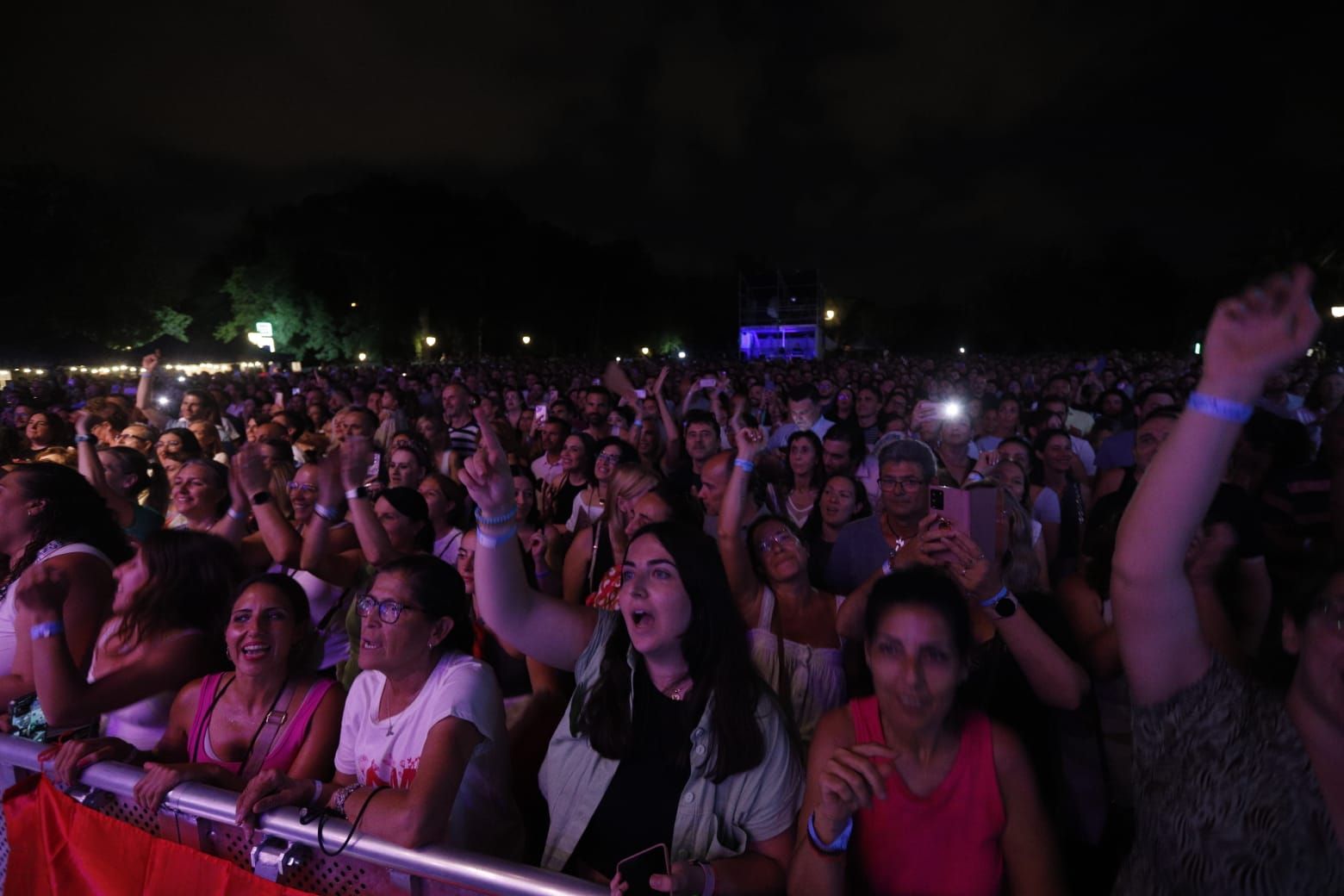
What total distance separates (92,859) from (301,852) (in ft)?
2.57

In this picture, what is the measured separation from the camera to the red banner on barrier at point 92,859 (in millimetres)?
2082

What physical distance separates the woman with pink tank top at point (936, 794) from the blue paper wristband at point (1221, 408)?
0.83 m

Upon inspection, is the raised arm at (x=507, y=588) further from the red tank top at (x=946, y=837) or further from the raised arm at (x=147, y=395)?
the raised arm at (x=147, y=395)

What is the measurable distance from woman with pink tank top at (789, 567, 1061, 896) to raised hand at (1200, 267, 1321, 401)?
35.3 inches

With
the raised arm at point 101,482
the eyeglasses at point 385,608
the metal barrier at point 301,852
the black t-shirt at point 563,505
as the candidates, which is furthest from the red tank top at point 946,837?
the raised arm at point 101,482

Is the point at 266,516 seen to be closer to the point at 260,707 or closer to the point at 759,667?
the point at 260,707

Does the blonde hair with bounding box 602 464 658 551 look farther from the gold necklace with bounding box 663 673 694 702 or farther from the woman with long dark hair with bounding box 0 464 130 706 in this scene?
the woman with long dark hair with bounding box 0 464 130 706

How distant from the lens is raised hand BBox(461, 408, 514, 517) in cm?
246

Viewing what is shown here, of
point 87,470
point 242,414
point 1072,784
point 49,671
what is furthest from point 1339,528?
point 242,414

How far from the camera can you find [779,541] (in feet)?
10.8

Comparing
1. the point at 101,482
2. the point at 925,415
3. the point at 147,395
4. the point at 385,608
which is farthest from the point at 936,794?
the point at 147,395

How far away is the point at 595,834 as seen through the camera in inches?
88.6

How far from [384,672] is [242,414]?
1049 centimetres

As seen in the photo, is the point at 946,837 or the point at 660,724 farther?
the point at 660,724
